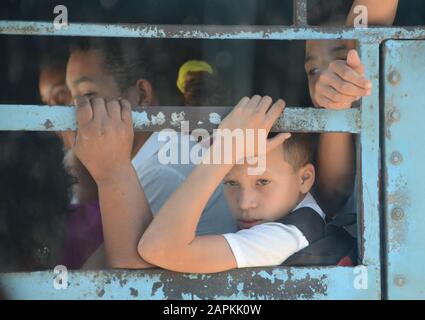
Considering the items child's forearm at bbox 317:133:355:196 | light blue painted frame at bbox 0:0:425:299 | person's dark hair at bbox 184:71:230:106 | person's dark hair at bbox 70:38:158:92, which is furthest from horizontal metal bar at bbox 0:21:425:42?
person's dark hair at bbox 184:71:230:106

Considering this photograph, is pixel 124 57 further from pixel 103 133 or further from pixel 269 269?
pixel 269 269

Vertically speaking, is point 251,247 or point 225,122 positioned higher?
point 225,122

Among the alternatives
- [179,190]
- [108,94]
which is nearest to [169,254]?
[179,190]

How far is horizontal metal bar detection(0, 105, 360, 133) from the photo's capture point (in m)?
1.59

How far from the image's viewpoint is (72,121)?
1610mm

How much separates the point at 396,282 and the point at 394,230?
11cm

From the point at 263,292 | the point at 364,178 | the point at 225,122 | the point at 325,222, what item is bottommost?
the point at 263,292

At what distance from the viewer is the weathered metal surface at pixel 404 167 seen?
164cm

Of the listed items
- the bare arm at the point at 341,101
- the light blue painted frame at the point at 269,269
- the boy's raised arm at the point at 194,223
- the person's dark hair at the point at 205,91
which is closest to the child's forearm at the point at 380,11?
the bare arm at the point at 341,101

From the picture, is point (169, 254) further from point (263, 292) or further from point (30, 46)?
point (30, 46)

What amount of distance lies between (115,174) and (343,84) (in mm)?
531

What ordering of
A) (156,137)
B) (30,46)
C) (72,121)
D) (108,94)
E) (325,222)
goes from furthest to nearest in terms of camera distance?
(30,46) → (108,94) → (156,137) → (325,222) → (72,121)

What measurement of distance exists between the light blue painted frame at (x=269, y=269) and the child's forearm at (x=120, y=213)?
0.07 m

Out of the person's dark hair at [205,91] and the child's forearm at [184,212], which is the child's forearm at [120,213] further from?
the person's dark hair at [205,91]
